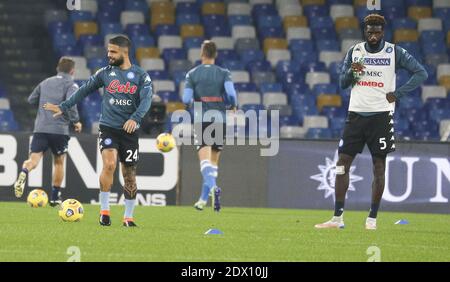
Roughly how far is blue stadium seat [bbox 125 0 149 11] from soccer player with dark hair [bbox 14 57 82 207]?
880 centimetres

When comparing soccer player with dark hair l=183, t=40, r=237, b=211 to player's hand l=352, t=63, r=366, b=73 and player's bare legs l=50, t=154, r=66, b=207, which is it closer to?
player's bare legs l=50, t=154, r=66, b=207

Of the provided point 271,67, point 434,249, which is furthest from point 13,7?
point 434,249

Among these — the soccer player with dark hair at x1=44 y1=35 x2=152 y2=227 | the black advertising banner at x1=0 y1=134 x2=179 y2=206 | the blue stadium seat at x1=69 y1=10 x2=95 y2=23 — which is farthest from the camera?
the blue stadium seat at x1=69 y1=10 x2=95 y2=23

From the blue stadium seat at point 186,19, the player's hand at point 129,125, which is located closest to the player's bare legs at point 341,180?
the player's hand at point 129,125

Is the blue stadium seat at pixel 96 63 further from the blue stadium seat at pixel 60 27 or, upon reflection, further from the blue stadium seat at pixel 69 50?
the blue stadium seat at pixel 60 27

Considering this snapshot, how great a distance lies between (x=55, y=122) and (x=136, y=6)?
359 inches

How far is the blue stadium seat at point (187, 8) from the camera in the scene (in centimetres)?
2567

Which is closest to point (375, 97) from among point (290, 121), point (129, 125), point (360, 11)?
point (129, 125)

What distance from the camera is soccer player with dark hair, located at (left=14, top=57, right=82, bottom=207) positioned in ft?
54.9

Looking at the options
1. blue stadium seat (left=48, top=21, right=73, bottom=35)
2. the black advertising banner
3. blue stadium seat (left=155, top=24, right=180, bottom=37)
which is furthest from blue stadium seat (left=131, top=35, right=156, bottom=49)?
the black advertising banner

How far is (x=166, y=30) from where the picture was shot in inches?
994

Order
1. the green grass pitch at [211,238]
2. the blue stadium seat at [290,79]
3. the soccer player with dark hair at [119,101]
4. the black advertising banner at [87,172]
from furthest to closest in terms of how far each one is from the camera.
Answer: the blue stadium seat at [290,79] → the black advertising banner at [87,172] → the soccer player with dark hair at [119,101] → the green grass pitch at [211,238]

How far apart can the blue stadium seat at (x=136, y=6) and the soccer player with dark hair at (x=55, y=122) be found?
8.80 meters

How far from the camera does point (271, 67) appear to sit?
81.8 feet
